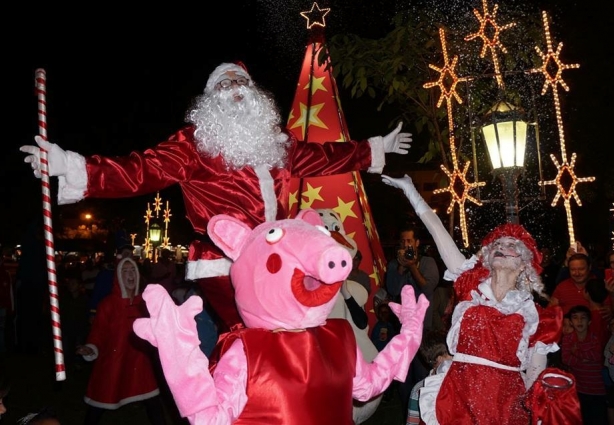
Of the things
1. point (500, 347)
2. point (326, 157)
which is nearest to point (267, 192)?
point (326, 157)

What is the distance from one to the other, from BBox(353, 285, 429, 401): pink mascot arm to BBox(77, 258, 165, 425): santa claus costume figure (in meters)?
3.20

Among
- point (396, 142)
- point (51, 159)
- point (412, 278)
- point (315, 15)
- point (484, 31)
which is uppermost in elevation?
point (315, 15)

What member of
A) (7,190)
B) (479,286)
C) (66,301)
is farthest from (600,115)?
(7,190)

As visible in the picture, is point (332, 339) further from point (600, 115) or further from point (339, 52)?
point (600, 115)

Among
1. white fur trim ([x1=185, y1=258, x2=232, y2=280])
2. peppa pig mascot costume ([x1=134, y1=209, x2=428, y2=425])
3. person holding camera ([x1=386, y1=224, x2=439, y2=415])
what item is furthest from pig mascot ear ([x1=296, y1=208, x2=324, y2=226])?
person holding camera ([x1=386, y1=224, x2=439, y2=415])

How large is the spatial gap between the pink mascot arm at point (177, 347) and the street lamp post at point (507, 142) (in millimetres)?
3488

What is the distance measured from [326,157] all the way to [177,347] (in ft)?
6.64

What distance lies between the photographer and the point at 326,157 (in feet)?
13.9

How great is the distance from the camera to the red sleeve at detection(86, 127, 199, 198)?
3580 millimetres

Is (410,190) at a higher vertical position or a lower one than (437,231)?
higher

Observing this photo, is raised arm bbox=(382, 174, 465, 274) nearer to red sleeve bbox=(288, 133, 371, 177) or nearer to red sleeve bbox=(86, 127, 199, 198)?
red sleeve bbox=(288, 133, 371, 177)

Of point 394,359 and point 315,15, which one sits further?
point 315,15

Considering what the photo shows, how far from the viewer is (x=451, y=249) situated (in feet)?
13.7

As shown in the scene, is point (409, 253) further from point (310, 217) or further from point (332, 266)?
point (332, 266)
